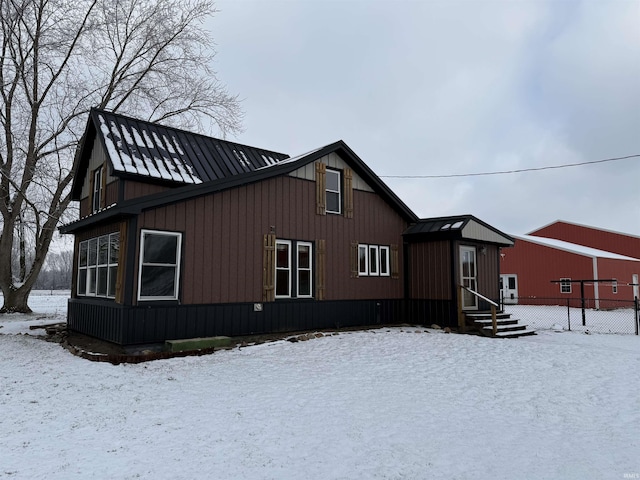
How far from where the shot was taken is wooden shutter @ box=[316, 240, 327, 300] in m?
13.3

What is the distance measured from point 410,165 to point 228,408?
52518 mm

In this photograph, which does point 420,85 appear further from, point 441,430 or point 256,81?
point 441,430

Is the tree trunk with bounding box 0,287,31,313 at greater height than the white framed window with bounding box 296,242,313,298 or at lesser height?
lesser

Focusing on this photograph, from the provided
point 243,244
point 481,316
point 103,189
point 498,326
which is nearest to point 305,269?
point 243,244

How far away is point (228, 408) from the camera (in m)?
6.16

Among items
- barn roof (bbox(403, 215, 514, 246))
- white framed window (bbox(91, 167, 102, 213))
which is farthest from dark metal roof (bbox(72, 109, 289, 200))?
barn roof (bbox(403, 215, 514, 246))

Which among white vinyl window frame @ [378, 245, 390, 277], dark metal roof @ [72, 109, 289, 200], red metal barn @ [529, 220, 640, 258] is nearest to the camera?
dark metal roof @ [72, 109, 289, 200]

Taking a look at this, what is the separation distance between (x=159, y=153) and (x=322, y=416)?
8.91 metres

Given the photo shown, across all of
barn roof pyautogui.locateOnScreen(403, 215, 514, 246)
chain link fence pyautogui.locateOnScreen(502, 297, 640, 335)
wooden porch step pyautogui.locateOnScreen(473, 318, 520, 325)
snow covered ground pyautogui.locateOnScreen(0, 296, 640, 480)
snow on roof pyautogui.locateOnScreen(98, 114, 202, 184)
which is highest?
snow on roof pyautogui.locateOnScreen(98, 114, 202, 184)

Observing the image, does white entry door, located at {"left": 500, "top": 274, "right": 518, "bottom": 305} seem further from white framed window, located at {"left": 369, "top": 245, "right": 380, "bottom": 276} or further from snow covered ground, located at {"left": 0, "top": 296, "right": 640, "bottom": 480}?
snow covered ground, located at {"left": 0, "top": 296, "right": 640, "bottom": 480}

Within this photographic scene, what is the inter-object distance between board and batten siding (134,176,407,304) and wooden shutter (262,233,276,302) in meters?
0.10

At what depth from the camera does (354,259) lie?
14273 mm

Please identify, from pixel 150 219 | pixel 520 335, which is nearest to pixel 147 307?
pixel 150 219

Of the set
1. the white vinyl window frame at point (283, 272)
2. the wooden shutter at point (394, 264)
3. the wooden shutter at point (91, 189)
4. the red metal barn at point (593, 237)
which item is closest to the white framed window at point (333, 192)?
the white vinyl window frame at point (283, 272)
